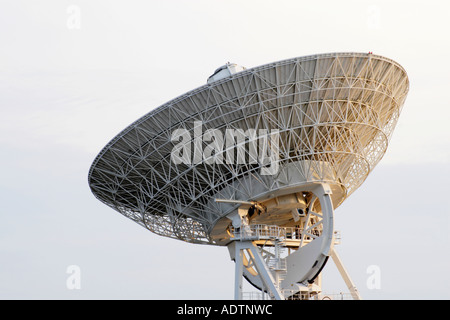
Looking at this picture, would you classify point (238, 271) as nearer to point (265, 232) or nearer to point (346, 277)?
point (265, 232)

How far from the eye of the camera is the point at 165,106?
38.6m

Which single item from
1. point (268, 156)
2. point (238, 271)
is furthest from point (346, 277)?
point (268, 156)

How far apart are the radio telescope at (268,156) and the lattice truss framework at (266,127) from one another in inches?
2.6

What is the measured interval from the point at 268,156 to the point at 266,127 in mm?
1881

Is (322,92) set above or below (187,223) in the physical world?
above

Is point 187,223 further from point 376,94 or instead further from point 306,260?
point 376,94

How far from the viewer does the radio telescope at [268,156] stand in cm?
3862

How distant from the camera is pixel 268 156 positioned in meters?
40.7

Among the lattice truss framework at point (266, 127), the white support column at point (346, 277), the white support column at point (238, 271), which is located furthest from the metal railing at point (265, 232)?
the white support column at point (346, 277)

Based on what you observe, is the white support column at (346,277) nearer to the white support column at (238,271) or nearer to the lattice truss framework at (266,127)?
the lattice truss framework at (266,127)

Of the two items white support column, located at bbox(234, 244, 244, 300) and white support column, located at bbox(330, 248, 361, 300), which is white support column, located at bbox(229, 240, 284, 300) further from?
white support column, located at bbox(330, 248, 361, 300)

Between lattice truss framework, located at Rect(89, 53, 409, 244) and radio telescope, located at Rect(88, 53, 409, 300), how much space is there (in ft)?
0.22
